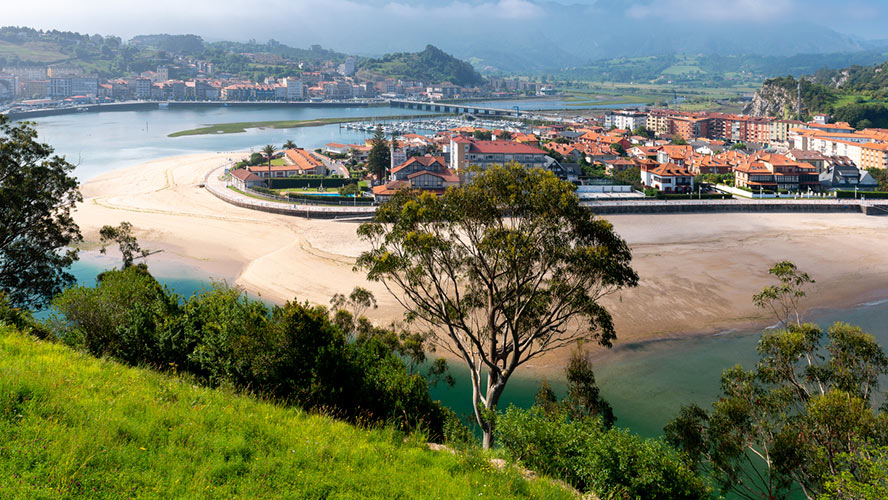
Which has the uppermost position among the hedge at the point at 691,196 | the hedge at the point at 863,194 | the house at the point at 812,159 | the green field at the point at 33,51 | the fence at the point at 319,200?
the green field at the point at 33,51

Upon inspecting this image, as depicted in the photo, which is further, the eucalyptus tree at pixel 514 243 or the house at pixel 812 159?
the house at pixel 812 159

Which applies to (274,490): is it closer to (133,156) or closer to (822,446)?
(822,446)

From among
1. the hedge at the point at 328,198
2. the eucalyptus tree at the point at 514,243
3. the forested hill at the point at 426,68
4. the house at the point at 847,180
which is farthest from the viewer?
the forested hill at the point at 426,68

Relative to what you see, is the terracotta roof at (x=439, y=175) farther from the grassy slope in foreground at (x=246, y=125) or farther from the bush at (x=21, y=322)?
the grassy slope in foreground at (x=246, y=125)

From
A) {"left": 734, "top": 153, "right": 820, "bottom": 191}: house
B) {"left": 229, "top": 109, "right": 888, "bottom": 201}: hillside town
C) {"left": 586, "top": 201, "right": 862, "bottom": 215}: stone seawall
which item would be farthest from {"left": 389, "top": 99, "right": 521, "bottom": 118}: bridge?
{"left": 586, "top": 201, "right": 862, "bottom": 215}: stone seawall

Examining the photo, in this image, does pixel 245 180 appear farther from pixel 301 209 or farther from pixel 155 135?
pixel 155 135

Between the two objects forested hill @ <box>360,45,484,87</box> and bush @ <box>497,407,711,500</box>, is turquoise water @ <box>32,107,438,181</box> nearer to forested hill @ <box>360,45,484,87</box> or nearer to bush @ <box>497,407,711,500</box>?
bush @ <box>497,407,711,500</box>

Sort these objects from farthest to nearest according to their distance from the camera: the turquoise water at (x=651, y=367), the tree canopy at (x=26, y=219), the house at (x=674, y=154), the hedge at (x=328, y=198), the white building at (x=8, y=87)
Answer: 1. the white building at (x=8, y=87)
2. the house at (x=674, y=154)
3. the hedge at (x=328, y=198)
4. the tree canopy at (x=26, y=219)
5. the turquoise water at (x=651, y=367)

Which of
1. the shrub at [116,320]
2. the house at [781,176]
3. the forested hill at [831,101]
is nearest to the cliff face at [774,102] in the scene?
the forested hill at [831,101]

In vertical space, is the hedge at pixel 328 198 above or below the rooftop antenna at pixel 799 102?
below
